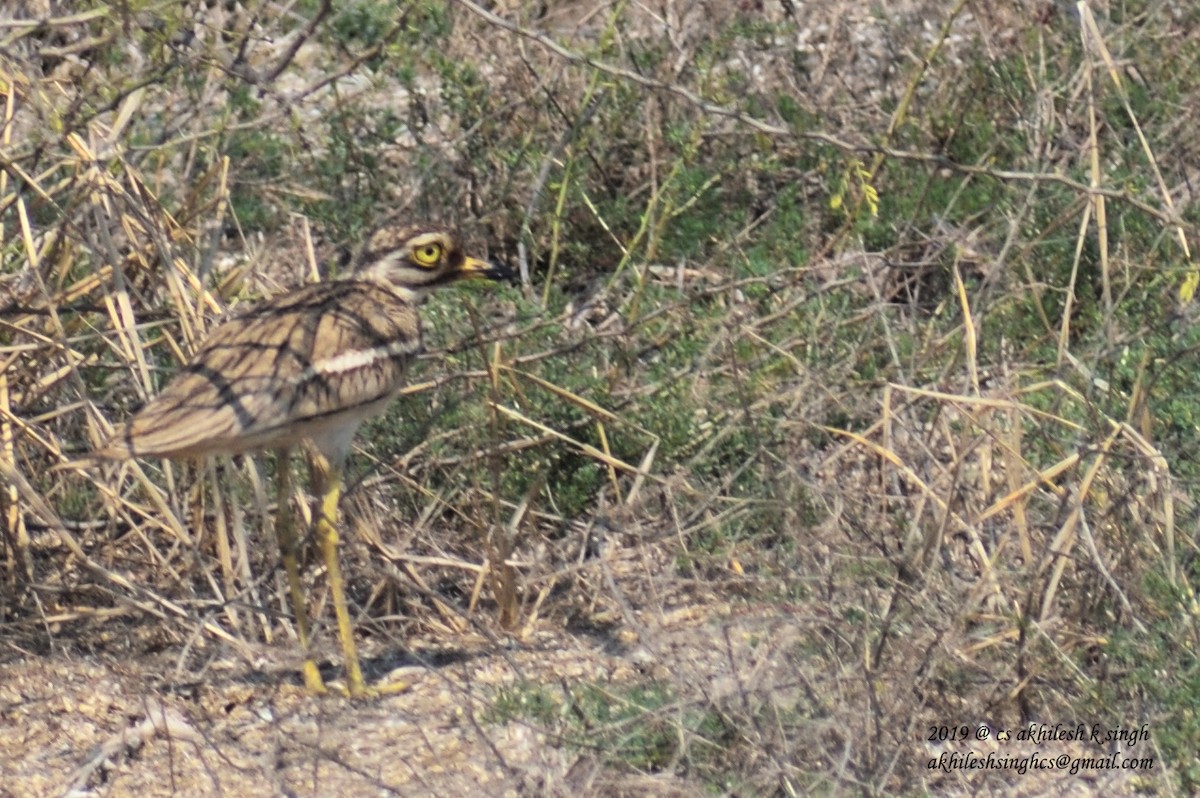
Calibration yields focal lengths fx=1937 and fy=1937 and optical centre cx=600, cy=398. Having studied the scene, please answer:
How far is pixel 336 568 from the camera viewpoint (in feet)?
14.7

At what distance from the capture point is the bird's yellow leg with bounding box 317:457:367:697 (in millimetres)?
4406

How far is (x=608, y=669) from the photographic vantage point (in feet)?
14.2

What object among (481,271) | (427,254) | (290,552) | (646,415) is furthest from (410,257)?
(290,552)

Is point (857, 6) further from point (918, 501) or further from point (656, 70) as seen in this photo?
point (918, 501)

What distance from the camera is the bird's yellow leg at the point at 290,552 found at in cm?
442

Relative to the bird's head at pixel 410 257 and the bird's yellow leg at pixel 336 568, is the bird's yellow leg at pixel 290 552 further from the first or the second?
the bird's head at pixel 410 257

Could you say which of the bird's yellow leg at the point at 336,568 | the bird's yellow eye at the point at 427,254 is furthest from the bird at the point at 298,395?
the bird's yellow eye at the point at 427,254

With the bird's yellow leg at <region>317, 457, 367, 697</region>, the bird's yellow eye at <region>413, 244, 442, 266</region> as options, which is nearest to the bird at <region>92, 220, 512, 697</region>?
the bird's yellow leg at <region>317, 457, 367, 697</region>

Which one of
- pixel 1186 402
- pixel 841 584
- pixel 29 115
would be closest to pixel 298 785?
pixel 841 584

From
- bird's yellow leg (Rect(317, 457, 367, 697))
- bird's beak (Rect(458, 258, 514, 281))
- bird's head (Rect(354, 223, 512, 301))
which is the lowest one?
bird's yellow leg (Rect(317, 457, 367, 697))

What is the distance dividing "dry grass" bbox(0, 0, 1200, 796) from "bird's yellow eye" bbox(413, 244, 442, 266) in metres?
0.23

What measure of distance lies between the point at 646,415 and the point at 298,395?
3.62 feet

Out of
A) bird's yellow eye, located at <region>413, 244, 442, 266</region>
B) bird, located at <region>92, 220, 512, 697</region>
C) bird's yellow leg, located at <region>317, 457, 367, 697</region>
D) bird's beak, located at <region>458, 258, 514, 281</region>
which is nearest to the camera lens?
bird, located at <region>92, 220, 512, 697</region>

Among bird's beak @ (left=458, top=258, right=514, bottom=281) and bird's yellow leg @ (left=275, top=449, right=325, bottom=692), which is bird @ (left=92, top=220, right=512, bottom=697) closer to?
bird's yellow leg @ (left=275, top=449, right=325, bottom=692)
